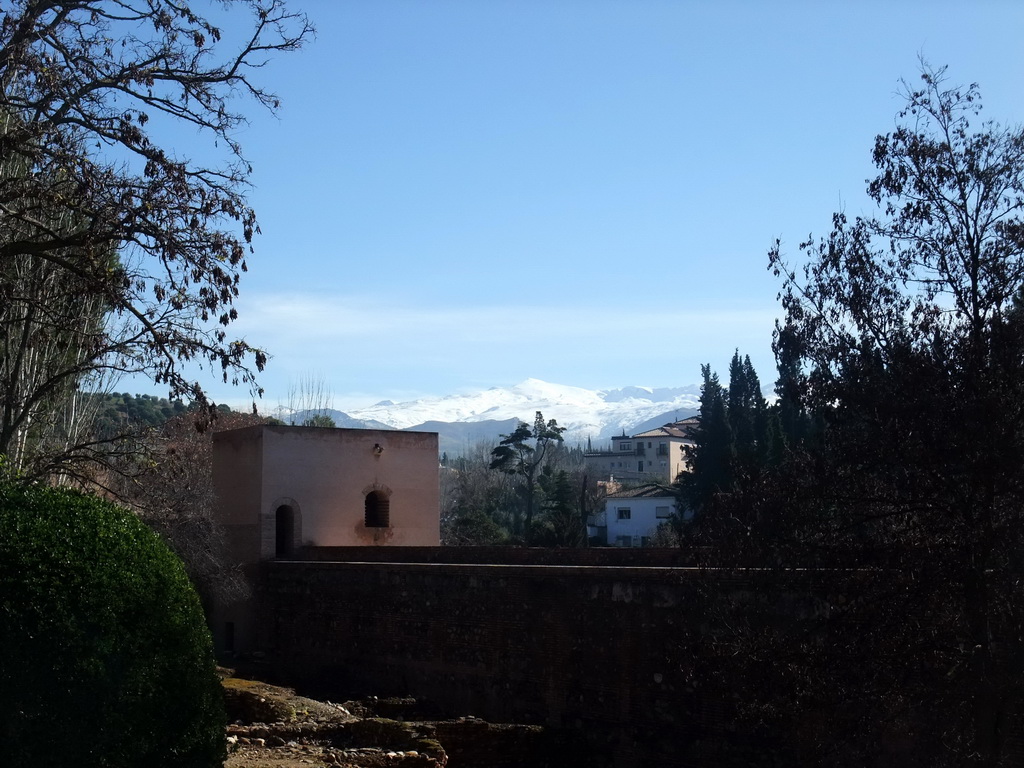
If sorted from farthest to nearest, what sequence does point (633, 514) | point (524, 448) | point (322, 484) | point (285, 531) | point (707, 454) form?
point (633, 514) → point (524, 448) → point (707, 454) → point (322, 484) → point (285, 531)

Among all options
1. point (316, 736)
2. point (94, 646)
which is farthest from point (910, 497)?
point (316, 736)

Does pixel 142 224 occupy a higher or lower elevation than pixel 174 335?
higher

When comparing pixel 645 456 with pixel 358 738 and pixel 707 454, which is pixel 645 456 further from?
pixel 358 738

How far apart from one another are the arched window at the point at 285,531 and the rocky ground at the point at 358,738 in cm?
807

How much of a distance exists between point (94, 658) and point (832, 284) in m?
5.65

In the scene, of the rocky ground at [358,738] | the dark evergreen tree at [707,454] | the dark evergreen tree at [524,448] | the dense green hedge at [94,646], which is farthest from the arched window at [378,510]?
the dark evergreen tree at [524,448]

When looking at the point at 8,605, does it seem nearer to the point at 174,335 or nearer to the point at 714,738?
the point at 174,335

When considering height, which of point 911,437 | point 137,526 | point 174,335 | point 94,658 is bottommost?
point 94,658

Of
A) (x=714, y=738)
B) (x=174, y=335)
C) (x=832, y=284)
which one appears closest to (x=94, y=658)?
(x=174, y=335)

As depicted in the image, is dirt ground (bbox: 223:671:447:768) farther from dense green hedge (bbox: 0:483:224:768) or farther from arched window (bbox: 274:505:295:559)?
arched window (bbox: 274:505:295:559)

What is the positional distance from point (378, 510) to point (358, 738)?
12.7 meters

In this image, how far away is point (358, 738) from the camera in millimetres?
12250

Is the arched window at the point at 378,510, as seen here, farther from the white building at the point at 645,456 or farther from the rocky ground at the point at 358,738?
the white building at the point at 645,456

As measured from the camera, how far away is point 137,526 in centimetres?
668
